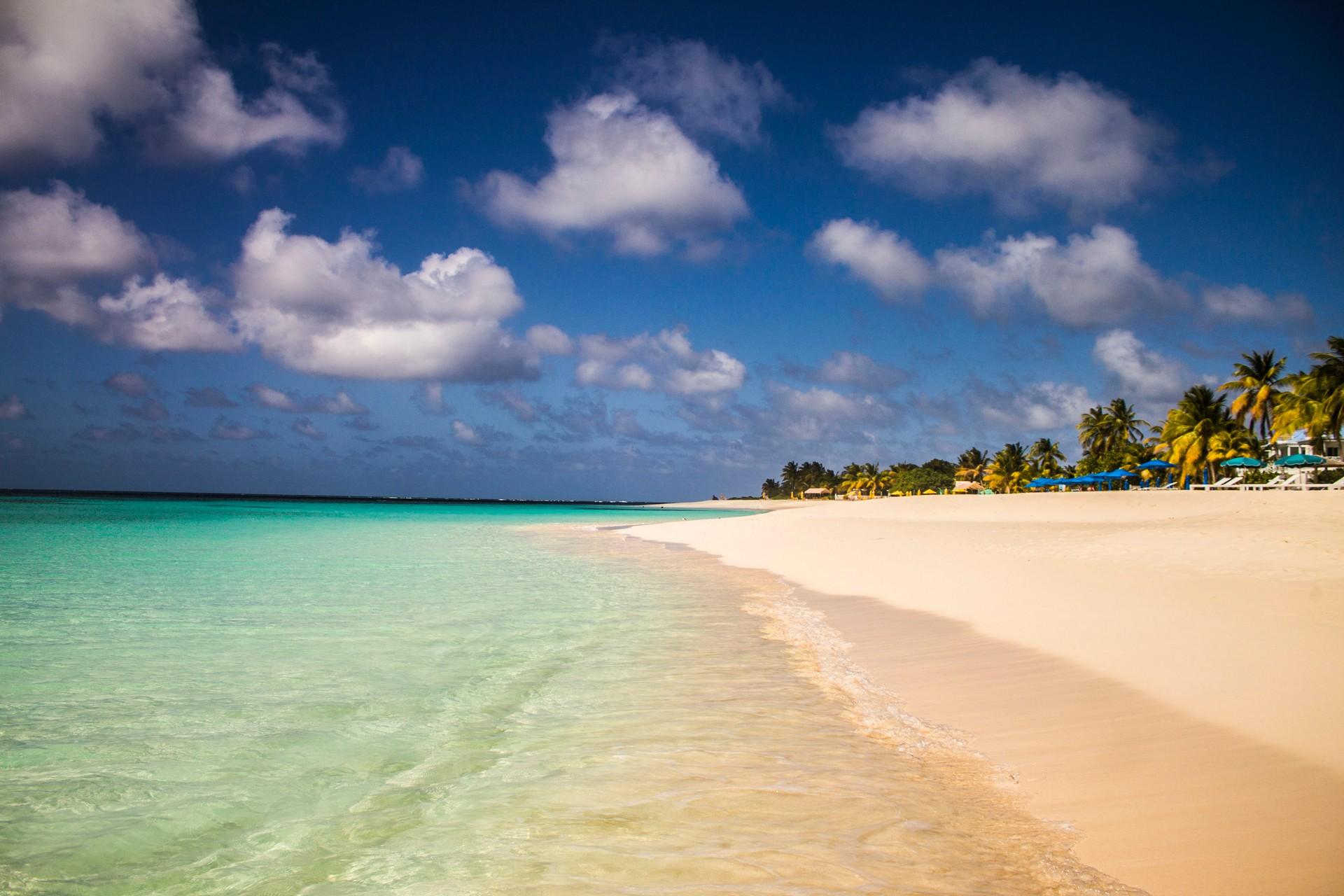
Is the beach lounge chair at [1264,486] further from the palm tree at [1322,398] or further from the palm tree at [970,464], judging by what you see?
the palm tree at [970,464]

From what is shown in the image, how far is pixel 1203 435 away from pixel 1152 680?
6621 centimetres

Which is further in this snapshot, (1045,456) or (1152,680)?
(1045,456)

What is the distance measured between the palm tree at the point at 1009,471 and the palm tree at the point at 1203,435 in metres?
26.8

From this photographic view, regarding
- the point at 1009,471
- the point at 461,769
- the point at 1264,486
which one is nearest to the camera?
the point at 461,769

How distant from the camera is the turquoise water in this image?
152 inches

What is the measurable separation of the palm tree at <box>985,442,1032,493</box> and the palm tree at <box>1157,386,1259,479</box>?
26806mm

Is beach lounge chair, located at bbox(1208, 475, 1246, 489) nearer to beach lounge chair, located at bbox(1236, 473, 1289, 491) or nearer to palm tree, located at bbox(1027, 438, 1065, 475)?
beach lounge chair, located at bbox(1236, 473, 1289, 491)

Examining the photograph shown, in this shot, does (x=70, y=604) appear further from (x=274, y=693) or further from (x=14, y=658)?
(x=274, y=693)

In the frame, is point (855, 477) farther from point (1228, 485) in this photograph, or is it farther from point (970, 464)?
point (1228, 485)

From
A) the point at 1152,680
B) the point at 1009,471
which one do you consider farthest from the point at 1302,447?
the point at 1152,680

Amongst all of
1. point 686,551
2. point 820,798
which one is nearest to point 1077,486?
point 686,551

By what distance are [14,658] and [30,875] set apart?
22.5 feet

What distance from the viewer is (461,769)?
17.7 feet

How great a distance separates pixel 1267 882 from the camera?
3.31m
